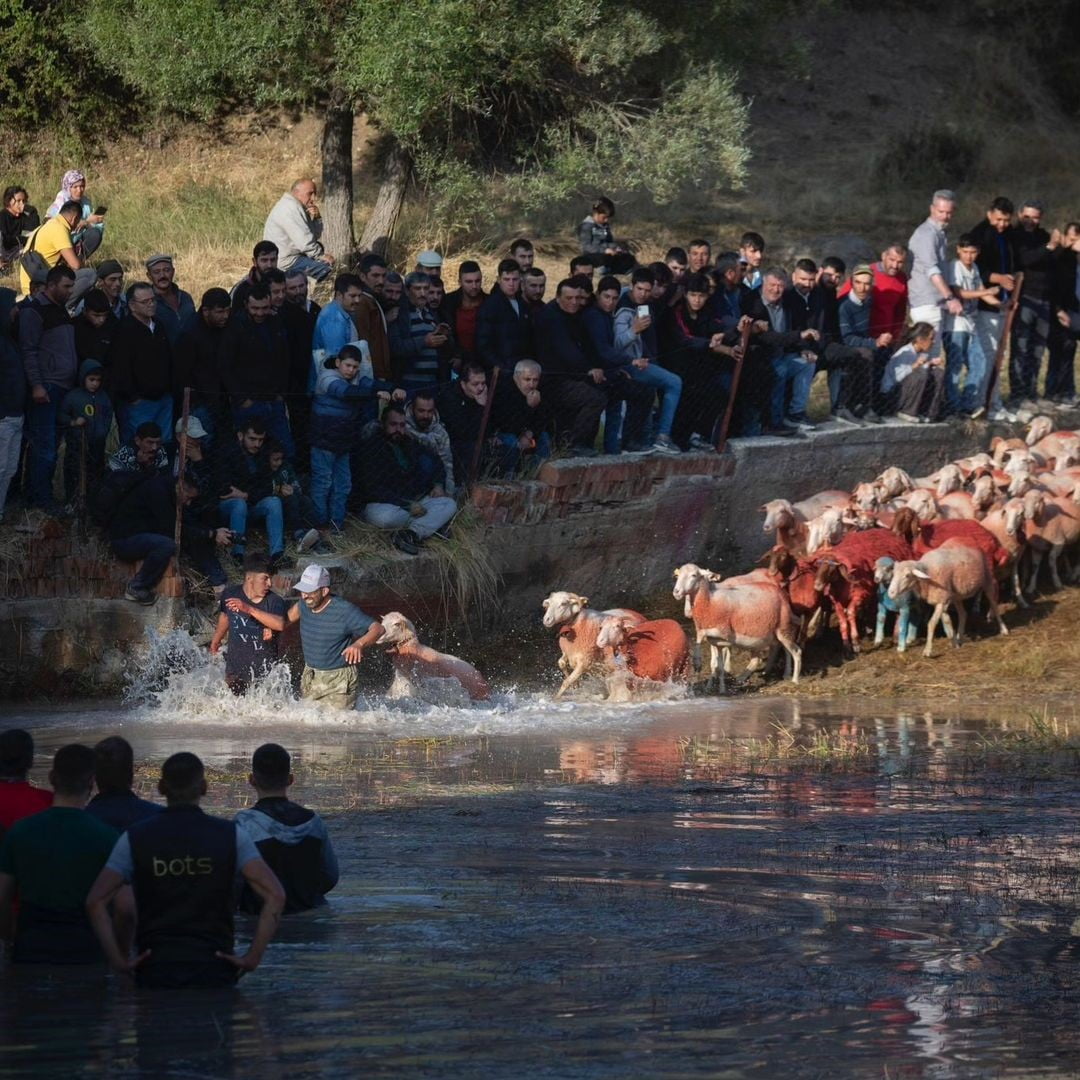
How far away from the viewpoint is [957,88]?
36219 mm

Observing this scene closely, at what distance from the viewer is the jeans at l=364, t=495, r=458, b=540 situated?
17.0 meters

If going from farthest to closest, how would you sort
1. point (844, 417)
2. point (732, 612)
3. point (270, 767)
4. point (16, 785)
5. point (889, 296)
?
point (844, 417) < point (889, 296) < point (732, 612) < point (270, 767) < point (16, 785)

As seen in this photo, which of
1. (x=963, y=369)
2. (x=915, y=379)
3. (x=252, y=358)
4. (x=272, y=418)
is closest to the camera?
(x=252, y=358)

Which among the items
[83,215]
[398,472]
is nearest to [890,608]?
[398,472]

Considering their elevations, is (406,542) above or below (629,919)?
above

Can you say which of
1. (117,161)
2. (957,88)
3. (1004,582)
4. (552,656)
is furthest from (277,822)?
(957,88)

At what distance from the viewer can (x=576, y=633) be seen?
55.1 ft

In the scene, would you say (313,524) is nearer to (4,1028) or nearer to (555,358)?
(555,358)

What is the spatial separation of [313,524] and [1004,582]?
6.84 m

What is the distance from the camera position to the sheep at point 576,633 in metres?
16.6

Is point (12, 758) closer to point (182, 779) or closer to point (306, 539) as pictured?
point (182, 779)

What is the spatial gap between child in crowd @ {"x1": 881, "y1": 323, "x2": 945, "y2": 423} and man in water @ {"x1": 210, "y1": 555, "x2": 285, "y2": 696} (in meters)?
8.52

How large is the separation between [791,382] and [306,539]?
6.30m

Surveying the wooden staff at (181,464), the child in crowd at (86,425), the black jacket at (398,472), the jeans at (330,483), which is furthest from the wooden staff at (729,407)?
the child in crowd at (86,425)
